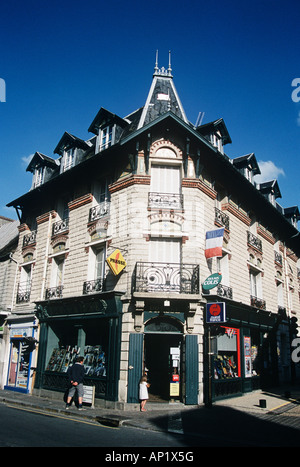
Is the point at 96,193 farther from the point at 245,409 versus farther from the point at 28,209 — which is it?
the point at 245,409

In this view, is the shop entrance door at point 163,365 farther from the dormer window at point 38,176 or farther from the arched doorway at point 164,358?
the dormer window at point 38,176

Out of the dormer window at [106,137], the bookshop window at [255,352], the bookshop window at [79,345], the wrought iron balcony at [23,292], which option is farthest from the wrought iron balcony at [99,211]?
the bookshop window at [255,352]

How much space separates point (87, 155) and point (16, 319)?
9.03 m

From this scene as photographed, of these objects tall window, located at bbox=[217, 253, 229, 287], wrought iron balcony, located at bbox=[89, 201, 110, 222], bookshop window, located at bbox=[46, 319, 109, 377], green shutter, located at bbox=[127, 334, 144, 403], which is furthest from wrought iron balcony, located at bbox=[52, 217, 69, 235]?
tall window, located at bbox=[217, 253, 229, 287]

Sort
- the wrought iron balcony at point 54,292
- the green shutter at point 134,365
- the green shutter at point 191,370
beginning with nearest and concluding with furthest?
the green shutter at point 134,365
the green shutter at point 191,370
the wrought iron balcony at point 54,292

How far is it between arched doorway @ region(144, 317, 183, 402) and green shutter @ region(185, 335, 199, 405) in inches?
15.3

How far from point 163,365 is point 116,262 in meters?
4.74

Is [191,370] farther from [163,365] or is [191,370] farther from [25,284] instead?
[25,284]

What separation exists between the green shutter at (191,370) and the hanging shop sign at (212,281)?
183 cm

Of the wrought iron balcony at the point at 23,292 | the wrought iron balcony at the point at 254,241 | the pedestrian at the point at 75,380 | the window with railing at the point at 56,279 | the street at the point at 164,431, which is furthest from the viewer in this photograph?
the wrought iron balcony at the point at 254,241

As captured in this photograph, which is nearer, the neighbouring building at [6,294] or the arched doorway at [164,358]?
the arched doorway at [164,358]

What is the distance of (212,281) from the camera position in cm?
1288

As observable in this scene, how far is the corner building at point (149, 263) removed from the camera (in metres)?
12.7

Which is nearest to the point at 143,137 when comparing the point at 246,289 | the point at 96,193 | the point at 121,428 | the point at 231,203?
the point at 96,193
